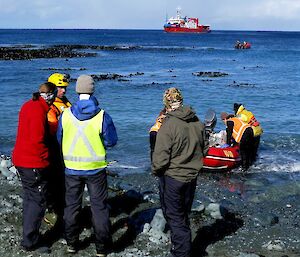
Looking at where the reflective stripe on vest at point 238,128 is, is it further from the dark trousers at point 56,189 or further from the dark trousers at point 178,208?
the dark trousers at point 178,208

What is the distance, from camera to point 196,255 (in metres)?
5.87

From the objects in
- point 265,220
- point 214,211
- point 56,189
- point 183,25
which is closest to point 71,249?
point 56,189

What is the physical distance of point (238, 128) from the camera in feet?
37.4

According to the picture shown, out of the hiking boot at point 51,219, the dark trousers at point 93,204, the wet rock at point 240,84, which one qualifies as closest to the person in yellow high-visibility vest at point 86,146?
the dark trousers at point 93,204

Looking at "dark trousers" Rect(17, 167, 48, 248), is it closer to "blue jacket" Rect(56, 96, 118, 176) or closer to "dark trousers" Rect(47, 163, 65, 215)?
"dark trousers" Rect(47, 163, 65, 215)

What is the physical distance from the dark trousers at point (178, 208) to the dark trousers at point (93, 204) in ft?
2.22

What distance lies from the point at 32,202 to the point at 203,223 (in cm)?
265

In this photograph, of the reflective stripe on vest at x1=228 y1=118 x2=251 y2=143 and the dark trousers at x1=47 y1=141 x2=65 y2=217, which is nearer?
the dark trousers at x1=47 y1=141 x2=65 y2=217

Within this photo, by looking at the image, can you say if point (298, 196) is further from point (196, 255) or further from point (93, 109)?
point (93, 109)

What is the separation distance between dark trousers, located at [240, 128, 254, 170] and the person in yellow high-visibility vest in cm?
659

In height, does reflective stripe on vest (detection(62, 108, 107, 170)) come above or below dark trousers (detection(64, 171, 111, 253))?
above

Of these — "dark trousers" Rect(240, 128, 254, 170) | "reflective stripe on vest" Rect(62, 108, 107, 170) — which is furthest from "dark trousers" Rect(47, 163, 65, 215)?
"dark trousers" Rect(240, 128, 254, 170)

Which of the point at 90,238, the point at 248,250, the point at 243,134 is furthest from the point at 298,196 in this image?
the point at 90,238

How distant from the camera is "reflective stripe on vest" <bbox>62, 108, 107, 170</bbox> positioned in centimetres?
516
